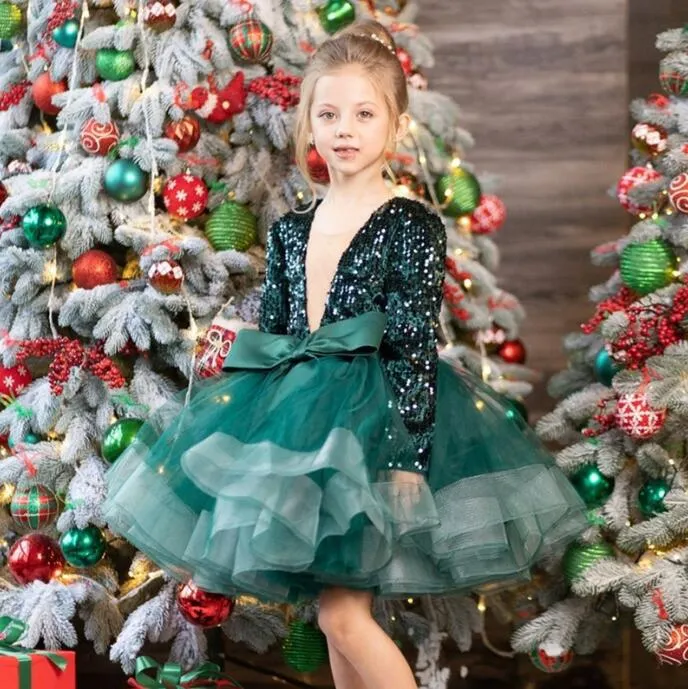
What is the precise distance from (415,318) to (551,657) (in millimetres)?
995

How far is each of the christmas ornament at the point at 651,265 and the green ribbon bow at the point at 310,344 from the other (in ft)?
2.68

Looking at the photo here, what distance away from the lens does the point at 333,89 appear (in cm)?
262

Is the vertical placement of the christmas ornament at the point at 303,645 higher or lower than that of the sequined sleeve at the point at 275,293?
lower

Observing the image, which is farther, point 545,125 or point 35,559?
point 545,125

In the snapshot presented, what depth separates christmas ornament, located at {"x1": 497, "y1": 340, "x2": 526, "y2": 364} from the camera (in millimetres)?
3607

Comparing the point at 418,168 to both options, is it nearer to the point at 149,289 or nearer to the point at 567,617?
the point at 149,289

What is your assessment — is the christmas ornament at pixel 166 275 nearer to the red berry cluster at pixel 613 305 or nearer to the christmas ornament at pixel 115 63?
the christmas ornament at pixel 115 63

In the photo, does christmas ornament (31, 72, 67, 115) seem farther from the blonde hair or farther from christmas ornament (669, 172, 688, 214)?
christmas ornament (669, 172, 688, 214)

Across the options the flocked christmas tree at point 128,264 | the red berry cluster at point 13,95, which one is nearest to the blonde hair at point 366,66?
the flocked christmas tree at point 128,264

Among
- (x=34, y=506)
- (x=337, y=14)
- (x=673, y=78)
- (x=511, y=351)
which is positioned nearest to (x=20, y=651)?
(x=34, y=506)

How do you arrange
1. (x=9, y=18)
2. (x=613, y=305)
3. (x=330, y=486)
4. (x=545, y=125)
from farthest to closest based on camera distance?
(x=545, y=125), (x=9, y=18), (x=613, y=305), (x=330, y=486)

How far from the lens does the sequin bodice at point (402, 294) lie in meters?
2.52

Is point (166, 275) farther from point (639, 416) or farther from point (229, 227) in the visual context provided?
point (639, 416)

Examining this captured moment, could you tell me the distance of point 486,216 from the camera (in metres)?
3.55
